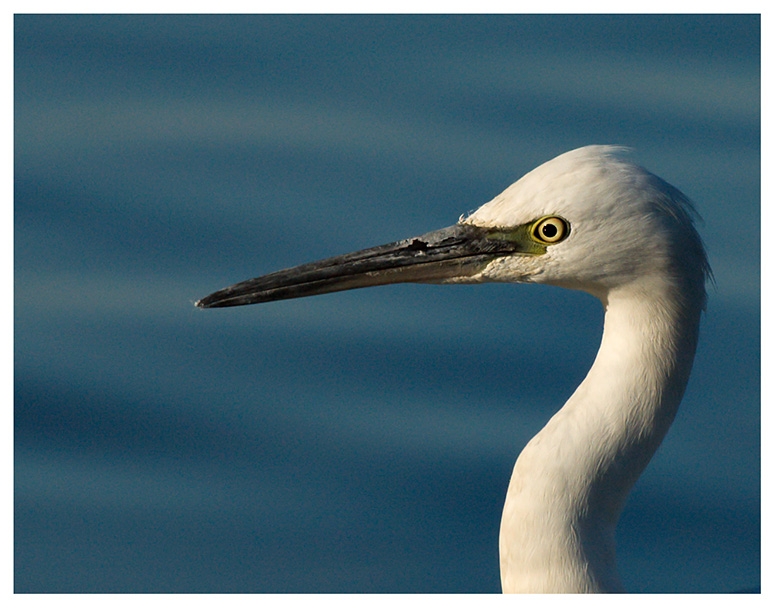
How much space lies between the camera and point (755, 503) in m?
5.79

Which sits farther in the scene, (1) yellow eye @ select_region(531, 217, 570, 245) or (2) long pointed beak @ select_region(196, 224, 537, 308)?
(2) long pointed beak @ select_region(196, 224, 537, 308)

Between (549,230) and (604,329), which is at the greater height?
(549,230)

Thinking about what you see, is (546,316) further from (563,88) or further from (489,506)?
(563,88)

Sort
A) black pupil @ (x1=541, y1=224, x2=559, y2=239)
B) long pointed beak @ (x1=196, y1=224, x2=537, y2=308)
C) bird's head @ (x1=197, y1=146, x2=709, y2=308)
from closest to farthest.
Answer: bird's head @ (x1=197, y1=146, x2=709, y2=308), black pupil @ (x1=541, y1=224, x2=559, y2=239), long pointed beak @ (x1=196, y1=224, x2=537, y2=308)

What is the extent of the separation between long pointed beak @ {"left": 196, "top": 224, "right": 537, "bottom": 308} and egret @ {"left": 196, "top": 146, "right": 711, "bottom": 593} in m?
0.01

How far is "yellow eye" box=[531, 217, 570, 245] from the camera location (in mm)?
3553

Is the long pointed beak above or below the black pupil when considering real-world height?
above

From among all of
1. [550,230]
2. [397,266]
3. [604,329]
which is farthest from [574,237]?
[397,266]

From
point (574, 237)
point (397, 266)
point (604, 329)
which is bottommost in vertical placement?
point (604, 329)

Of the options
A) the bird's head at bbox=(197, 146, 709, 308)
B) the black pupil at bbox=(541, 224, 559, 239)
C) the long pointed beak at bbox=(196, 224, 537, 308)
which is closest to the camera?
the bird's head at bbox=(197, 146, 709, 308)

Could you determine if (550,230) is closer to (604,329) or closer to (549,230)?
(549,230)

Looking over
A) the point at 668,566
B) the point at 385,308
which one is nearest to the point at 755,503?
the point at 668,566

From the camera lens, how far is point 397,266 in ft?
12.7

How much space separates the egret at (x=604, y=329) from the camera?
348 centimetres
